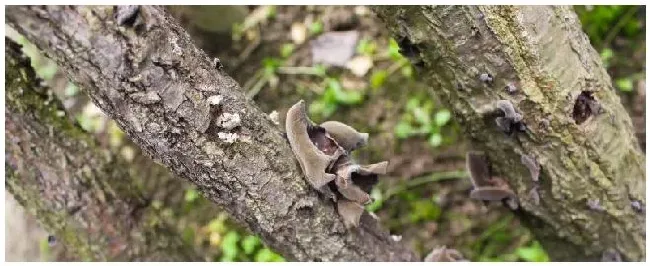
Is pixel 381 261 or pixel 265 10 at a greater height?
pixel 265 10

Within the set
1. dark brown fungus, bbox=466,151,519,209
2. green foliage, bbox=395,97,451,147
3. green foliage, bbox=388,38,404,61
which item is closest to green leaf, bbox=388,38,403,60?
green foliage, bbox=388,38,404,61

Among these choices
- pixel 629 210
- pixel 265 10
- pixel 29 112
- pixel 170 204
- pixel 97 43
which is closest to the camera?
pixel 97 43

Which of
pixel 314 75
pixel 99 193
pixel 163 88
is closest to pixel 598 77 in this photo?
pixel 163 88

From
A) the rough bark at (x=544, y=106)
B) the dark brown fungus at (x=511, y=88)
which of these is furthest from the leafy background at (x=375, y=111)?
the dark brown fungus at (x=511, y=88)

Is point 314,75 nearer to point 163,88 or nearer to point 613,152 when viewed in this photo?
point 613,152

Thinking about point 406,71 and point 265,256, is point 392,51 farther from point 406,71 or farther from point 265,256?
point 265,256

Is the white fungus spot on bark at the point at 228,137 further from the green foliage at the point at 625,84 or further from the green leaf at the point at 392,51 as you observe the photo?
the green foliage at the point at 625,84

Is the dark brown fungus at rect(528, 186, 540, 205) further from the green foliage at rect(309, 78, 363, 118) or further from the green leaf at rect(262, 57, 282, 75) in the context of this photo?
the green leaf at rect(262, 57, 282, 75)
